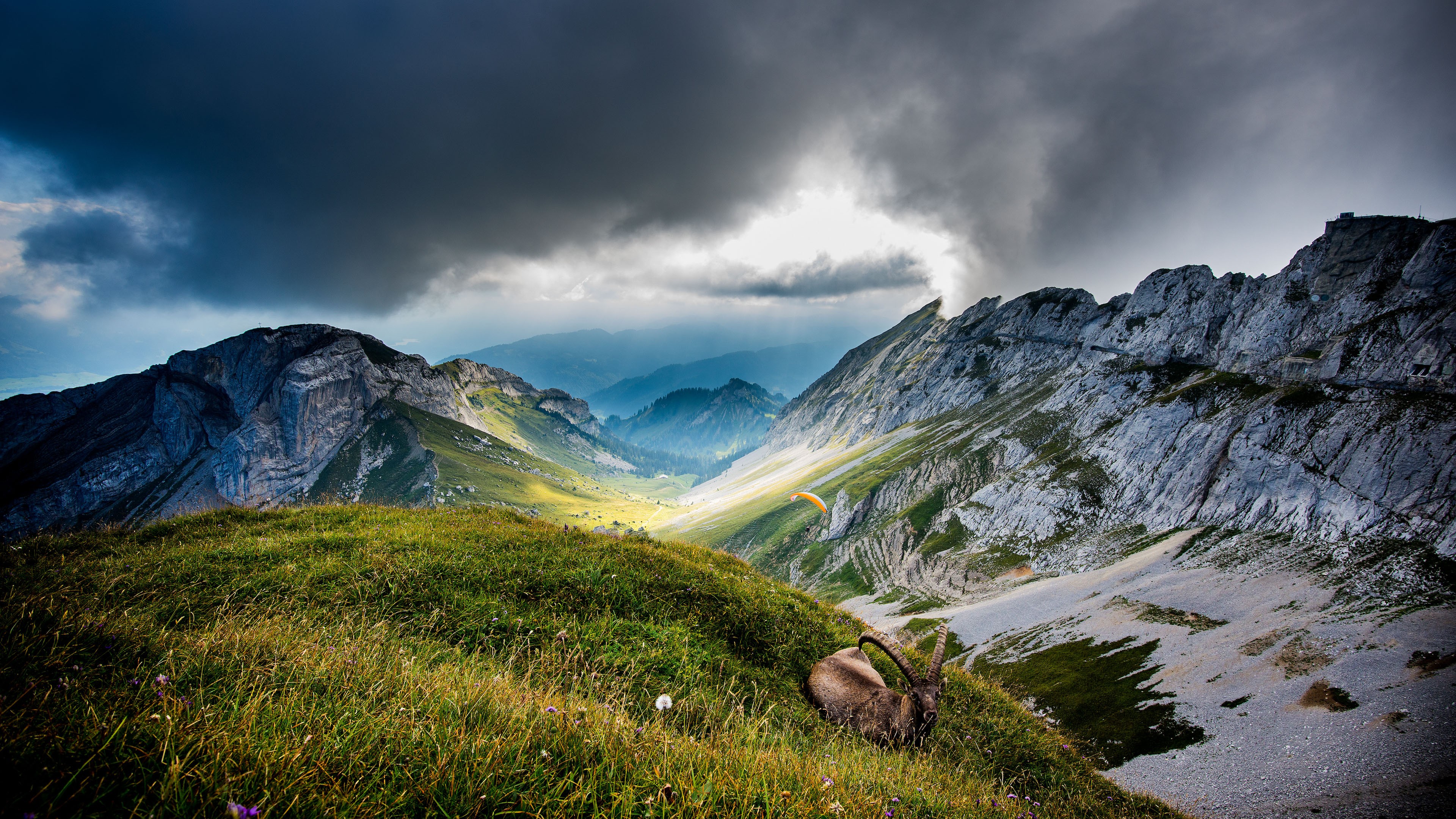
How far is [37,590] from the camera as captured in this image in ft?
18.8

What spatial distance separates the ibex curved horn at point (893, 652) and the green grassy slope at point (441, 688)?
0.65 m

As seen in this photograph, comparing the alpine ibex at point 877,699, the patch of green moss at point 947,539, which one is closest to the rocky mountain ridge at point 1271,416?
the patch of green moss at point 947,539

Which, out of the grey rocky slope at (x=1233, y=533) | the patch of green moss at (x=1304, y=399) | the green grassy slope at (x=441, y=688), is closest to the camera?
the green grassy slope at (x=441, y=688)

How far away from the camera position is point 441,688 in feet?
13.8

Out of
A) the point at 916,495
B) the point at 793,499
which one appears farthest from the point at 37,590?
the point at 793,499

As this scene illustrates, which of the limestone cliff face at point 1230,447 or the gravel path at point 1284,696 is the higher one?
the limestone cliff face at point 1230,447

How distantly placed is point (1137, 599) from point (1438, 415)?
5641 centimetres

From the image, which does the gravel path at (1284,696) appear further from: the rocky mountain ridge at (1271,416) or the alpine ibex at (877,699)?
the alpine ibex at (877,699)

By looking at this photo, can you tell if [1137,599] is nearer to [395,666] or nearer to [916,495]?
[916,495]

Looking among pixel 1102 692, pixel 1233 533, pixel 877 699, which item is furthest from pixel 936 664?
pixel 1233 533

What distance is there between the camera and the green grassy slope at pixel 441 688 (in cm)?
262

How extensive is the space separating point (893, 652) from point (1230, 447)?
12627cm

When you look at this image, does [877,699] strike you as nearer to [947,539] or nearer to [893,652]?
[893,652]

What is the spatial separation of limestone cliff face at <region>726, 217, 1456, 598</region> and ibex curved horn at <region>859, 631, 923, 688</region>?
9658 cm
